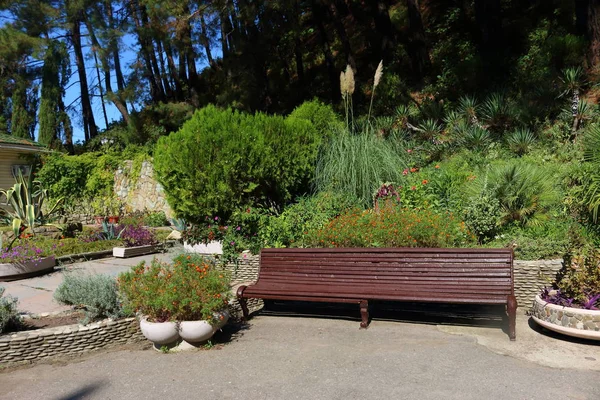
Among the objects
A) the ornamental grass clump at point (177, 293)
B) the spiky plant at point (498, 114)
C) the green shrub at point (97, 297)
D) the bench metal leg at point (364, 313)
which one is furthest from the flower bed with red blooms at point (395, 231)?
the spiky plant at point (498, 114)

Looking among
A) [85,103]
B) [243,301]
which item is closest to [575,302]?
[243,301]

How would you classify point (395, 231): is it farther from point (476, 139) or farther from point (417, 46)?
point (417, 46)

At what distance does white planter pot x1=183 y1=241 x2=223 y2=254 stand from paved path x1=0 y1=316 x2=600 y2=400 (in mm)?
2970

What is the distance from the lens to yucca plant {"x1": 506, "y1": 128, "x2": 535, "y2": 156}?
10.9 metres

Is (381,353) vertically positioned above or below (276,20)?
below

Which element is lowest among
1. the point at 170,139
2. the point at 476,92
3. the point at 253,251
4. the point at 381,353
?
the point at 381,353

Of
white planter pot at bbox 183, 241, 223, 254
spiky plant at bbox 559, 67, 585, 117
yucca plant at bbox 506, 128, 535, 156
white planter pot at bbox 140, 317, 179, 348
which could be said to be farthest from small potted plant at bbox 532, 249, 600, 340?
spiky plant at bbox 559, 67, 585, 117

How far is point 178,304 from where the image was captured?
513 centimetres

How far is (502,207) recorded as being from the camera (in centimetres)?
763

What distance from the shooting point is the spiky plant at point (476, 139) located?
11.4 m

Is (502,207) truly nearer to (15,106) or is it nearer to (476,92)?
(476,92)

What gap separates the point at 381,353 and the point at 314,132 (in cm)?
619

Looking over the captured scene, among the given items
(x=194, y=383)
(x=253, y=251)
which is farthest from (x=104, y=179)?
(x=194, y=383)

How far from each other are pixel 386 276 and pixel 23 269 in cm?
689
